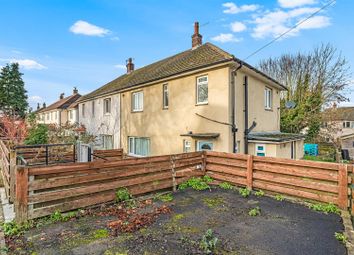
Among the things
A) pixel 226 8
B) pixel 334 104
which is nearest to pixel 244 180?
pixel 226 8

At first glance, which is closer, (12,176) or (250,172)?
(12,176)

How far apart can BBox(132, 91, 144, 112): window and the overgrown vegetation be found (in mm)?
8297

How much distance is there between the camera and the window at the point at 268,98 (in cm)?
1433

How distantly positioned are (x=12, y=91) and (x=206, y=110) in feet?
128

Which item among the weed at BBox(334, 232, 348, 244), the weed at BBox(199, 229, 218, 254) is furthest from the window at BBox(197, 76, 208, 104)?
the weed at BBox(199, 229, 218, 254)

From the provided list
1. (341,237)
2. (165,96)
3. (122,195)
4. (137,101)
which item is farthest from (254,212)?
Result: (137,101)

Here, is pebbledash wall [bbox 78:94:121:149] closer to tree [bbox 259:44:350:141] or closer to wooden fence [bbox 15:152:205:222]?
wooden fence [bbox 15:152:205:222]

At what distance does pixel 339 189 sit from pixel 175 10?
1012 cm

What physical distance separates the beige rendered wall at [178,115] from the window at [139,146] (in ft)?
1.20

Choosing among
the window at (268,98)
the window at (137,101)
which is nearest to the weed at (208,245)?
the window at (268,98)

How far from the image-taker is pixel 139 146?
1620cm

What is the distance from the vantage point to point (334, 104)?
87.6 ft

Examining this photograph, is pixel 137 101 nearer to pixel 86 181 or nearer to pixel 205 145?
pixel 205 145

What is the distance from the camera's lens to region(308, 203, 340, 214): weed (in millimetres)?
5914
